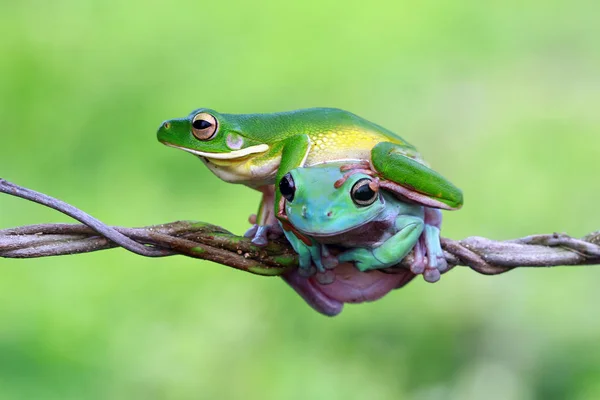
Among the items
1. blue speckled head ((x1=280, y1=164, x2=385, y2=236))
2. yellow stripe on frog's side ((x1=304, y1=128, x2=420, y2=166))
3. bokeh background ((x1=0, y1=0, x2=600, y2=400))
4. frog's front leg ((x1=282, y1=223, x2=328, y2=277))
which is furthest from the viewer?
bokeh background ((x1=0, y1=0, x2=600, y2=400))

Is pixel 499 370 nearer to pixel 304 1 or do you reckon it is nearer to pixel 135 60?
pixel 135 60

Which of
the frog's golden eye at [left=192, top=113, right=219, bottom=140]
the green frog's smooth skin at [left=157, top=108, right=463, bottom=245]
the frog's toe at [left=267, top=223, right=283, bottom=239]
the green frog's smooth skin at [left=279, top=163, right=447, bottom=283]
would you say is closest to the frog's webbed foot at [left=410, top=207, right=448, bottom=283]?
the green frog's smooth skin at [left=279, top=163, right=447, bottom=283]

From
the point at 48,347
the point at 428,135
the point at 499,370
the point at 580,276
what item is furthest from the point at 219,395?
the point at 428,135

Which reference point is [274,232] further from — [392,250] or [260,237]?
[392,250]

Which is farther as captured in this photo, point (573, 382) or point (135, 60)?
point (135, 60)

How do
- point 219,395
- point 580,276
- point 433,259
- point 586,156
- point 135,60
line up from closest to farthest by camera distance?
point 433,259 → point 219,395 → point 580,276 → point 586,156 → point 135,60

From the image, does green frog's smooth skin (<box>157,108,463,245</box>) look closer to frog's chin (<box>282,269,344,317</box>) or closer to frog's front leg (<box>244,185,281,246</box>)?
frog's front leg (<box>244,185,281,246</box>)

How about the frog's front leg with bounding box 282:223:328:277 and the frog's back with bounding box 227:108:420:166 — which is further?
the frog's back with bounding box 227:108:420:166

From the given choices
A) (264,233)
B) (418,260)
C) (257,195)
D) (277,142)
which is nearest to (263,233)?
(264,233)
